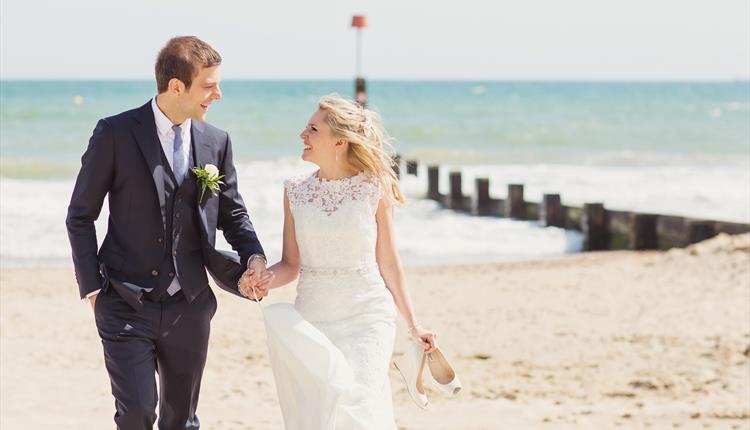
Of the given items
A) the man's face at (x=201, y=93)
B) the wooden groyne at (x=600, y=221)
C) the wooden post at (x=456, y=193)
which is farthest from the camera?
the wooden post at (x=456, y=193)

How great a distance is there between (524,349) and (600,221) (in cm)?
801

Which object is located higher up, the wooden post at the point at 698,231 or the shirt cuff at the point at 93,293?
the shirt cuff at the point at 93,293

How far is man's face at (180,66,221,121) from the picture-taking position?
12.9ft

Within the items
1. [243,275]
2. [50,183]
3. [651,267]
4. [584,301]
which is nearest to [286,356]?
[243,275]

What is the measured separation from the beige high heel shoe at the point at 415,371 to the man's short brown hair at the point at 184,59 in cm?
130

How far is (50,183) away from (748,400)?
17.8m

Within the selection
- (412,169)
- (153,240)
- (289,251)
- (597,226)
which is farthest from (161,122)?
(412,169)

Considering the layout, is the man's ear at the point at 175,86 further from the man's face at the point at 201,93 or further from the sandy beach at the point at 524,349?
the sandy beach at the point at 524,349

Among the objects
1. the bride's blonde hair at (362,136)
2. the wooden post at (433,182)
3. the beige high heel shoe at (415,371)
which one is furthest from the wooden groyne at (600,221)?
the beige high heel shoe at (415,371)

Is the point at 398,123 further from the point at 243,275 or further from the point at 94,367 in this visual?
the point at 243,275

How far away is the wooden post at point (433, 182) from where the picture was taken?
2209 centimetres

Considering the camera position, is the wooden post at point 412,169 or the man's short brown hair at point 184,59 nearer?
the man's short brown hair at point 184,59

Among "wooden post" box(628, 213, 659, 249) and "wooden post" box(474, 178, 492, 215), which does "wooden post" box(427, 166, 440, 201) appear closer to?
"wooden post" box(474, 178, 492, 215)

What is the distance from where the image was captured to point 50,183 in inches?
881
